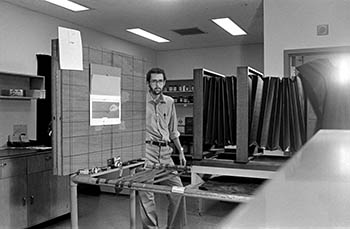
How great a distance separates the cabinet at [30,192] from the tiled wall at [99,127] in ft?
4.21

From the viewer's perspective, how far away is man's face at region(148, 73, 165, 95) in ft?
10.00

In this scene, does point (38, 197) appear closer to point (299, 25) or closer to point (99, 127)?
point (99, 127)

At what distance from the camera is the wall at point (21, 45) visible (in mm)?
4465

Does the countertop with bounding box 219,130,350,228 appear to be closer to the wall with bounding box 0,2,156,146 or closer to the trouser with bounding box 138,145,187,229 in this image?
the trouser with bounding box 138,145,187,229

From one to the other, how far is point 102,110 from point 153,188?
41.9 inches

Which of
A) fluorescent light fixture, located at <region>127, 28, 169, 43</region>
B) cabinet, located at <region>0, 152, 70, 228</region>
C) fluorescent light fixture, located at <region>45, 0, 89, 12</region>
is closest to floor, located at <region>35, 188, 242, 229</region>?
cabinet, located at <region>0, 152, 70, 228</region>

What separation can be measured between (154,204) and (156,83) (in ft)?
3.47

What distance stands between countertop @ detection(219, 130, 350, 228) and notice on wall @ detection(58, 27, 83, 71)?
1994 millimetres

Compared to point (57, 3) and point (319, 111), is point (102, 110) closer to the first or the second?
point (319, 111)

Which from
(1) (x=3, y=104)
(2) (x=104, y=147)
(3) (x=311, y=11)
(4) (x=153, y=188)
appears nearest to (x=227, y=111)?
(4) (x=153, y=188)

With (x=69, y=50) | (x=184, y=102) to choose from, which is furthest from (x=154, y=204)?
(x=184, y=102)

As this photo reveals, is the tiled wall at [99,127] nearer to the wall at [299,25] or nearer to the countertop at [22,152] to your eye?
the countertop at [22,152]

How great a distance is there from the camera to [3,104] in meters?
4.42

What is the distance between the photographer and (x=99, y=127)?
278 centimetres
